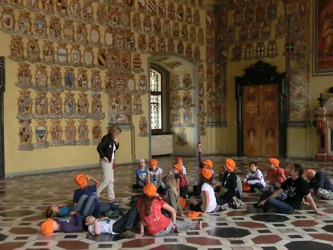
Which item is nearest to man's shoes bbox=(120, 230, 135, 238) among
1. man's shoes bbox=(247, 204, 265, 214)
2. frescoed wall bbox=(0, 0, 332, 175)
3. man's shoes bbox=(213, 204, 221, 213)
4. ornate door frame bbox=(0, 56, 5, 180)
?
man's shoes bbox=(213, 204, 221, 213)

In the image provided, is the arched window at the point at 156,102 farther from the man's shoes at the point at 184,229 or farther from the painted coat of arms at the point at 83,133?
the man's shoes at the point at 184,229

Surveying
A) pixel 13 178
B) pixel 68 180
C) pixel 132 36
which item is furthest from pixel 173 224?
pixel 132 36

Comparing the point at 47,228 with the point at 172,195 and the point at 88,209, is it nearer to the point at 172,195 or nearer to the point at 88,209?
the point at 88,209

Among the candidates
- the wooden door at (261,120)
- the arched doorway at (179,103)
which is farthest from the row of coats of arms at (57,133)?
the wooden door at (261,120)

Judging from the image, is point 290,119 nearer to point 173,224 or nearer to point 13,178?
point 13,178

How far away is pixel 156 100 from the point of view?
1847 cm

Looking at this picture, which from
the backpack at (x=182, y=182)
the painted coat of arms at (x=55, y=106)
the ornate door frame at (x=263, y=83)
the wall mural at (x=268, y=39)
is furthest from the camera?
the ornate door frame at (x=263, y=83)

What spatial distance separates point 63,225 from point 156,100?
1269 cm

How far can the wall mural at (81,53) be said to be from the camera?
12328 mm

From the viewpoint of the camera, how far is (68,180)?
36.7 ft

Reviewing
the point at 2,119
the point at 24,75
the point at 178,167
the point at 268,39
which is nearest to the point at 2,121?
the point at 2,119

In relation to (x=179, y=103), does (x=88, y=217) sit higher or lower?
lower

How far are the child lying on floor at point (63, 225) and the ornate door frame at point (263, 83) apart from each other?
39.2ft

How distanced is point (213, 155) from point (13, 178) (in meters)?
9.09
